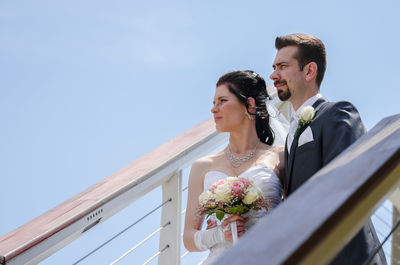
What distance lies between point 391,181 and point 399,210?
34cm

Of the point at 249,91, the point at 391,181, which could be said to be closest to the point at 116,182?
the point at 249,91

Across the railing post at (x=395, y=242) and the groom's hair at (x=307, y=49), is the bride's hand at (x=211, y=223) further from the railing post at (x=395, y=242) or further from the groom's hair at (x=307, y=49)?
the railing post at (x=395, y=242)

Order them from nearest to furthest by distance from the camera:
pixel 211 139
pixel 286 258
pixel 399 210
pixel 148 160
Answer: pixel 286 258 → pixel 399 210 → pixel 148 160 → pixel 211 139

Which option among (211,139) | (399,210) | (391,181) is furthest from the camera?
(211,139)

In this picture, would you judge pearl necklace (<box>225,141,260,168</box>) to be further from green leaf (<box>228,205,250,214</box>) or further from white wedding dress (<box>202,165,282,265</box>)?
green leaf (<box>228,205,250,214</box>)

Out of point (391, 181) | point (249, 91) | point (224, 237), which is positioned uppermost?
point (391, 181)

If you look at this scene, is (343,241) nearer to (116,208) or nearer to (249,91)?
(116,208)

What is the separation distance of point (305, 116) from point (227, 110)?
2.70 feet

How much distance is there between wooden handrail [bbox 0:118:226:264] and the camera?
200 centimetres

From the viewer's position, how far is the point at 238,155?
3.32 metres

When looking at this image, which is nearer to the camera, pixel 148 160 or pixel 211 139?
pixel 148 160

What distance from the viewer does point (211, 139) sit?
10.1 ft

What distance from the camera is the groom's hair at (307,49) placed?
2938 millimetres

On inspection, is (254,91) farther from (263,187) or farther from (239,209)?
(239,209)
